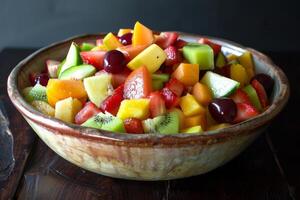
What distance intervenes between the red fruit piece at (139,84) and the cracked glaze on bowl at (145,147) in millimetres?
189

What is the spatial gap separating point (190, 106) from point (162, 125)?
97 mm

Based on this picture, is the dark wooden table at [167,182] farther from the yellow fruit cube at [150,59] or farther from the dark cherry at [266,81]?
the yellow fruit cube at [150,59]

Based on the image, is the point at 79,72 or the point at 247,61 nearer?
the point at 79,72

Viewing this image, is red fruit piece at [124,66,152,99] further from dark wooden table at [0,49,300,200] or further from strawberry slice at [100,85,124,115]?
dark wooden table at [0,49,300,200]

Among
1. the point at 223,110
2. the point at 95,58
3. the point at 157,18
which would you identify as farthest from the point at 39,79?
the point at 157,18

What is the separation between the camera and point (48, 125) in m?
0.99

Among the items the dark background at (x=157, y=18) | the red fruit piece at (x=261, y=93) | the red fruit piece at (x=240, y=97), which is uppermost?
the red fruit piece at (x=240, y=97)

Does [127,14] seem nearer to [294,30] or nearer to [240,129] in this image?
[294,30]

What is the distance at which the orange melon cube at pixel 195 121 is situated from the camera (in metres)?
1.07

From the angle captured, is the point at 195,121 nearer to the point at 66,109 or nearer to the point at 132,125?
the point at 132,125

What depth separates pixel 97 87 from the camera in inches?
44.5

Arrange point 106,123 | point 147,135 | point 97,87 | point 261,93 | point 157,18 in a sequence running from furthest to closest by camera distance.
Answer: point 157,18 → point 261,93 → point 97,87 → point 106,123 → point 147,135

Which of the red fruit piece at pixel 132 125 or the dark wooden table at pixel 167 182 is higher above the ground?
the red fruit piece at pixel 132 125

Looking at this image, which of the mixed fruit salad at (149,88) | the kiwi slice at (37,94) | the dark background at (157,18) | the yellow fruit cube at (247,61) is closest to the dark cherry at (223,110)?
the mixed fruit salad at (149,88)
